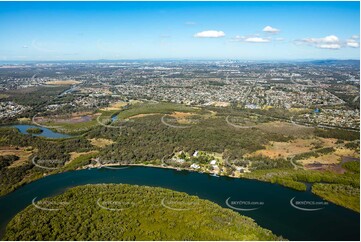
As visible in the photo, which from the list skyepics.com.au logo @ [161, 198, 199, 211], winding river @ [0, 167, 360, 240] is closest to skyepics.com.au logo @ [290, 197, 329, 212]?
winding river @ [0, 167, 360, 240]

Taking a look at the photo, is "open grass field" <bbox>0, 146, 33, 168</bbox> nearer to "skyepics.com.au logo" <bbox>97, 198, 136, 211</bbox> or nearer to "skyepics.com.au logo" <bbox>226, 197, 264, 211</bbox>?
"skyepics.com.au logo" <bbox>97, 198, 136, 211</bbox>

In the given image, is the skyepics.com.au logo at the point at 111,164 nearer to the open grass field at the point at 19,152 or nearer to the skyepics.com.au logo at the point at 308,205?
the open grass field at the point at 19,152

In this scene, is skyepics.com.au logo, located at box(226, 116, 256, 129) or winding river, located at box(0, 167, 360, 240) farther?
skyepics.com.au logo, located at box(226, 116, 256, 129)

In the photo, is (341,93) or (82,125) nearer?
(82,125)

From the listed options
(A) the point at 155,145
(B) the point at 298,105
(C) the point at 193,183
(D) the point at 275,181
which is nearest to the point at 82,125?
(A) the point at 155,145

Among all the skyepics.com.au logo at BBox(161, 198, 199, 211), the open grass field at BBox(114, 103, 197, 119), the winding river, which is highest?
the open grass field at BBox(114, 103, 197, 119)

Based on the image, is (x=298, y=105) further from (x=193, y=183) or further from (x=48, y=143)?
(x=48, y=143)

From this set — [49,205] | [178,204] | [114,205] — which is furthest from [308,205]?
[49,205]
